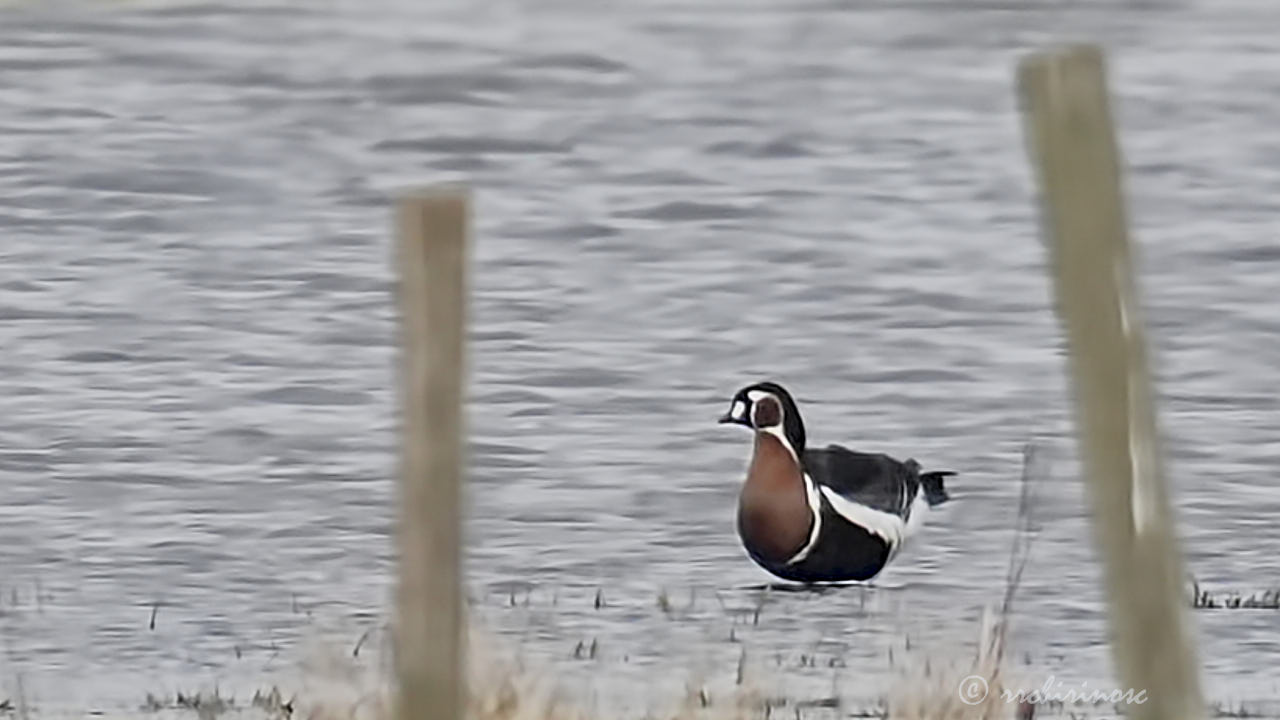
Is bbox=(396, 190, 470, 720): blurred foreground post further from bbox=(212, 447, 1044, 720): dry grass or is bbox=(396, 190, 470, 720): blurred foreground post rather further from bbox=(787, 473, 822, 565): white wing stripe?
bbox=(787, 473, 822, 565): white wing stripe

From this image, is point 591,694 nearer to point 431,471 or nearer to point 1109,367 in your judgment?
point 1109,367

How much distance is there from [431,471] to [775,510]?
593 centimetres

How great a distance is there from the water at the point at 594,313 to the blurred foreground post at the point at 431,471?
3.87 m

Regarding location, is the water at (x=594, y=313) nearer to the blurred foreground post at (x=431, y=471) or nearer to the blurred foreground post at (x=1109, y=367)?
the blurred foreground post at (x=1109, y=367)

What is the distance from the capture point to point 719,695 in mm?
7566

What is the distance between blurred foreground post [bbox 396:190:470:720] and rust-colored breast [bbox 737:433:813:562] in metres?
5.82

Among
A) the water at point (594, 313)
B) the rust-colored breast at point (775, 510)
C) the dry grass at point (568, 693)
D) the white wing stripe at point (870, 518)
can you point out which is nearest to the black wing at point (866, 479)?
the white wing stripe at point (870, 518)

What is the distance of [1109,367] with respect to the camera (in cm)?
407

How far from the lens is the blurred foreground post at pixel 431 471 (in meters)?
3.83

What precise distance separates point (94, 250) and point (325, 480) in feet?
13.6

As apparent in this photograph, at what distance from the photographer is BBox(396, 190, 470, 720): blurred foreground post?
3826mm

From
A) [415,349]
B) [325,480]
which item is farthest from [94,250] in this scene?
[415,349]

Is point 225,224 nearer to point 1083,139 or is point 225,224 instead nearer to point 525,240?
point 525,240

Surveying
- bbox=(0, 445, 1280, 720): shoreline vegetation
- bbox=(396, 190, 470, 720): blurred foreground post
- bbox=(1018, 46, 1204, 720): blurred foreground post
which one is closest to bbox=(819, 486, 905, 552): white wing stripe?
bbox=(0, 445, 1280, 720): shoreline vegetation
